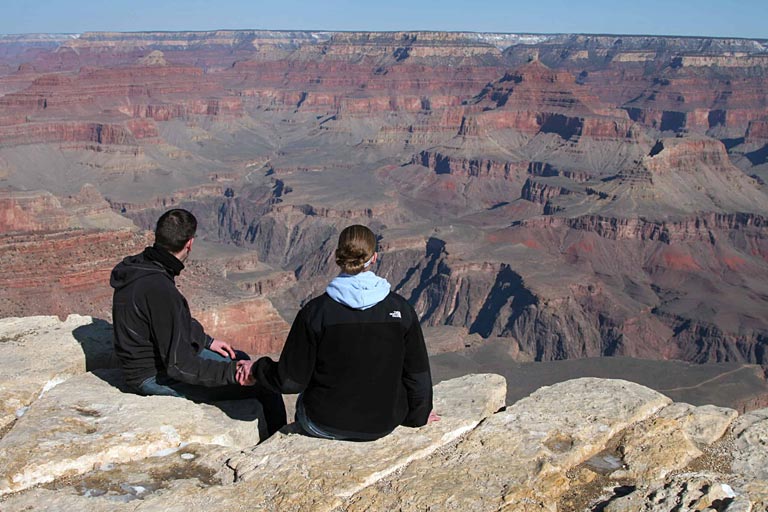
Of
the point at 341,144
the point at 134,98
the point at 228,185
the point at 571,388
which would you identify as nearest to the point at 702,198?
the point at 228,185

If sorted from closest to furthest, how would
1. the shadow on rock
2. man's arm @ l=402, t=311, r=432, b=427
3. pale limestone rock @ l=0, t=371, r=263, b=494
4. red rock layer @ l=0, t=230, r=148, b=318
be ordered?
pale limestone rock @ l=0, t=371, r=263, b=494 → man's arm @ l=402, t=311, r=432, b=427 → the shadow on rock → red rock layer @ l=0, t=230, r=148, b=318

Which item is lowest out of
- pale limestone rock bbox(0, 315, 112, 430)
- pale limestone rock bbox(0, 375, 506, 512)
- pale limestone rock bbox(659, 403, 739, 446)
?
pale limestone rock bbox(0, 315, 112, 430)

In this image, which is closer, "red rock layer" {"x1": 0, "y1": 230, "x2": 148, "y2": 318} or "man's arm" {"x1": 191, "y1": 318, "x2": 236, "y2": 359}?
"man's arm" {"x1": 191, "y1": 318, "x2": 236, "y2": 359}

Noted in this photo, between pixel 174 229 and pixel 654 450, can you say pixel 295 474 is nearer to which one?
pixel 174 229

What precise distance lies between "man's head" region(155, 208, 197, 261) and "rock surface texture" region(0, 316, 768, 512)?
1.88 meters

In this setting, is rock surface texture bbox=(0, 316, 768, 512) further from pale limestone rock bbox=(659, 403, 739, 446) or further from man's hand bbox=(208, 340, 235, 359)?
man's hand bbox=(208, 340, 235, 359)

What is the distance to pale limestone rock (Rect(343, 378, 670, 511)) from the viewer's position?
272 inches

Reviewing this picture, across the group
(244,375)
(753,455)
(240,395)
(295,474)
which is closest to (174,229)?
(244,375)

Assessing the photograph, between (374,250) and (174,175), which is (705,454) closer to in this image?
(374,250)

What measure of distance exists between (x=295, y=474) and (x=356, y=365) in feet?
4.00

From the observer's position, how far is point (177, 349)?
8750 millimetres

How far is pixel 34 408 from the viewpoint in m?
8.76

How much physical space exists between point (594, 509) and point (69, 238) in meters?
33.6

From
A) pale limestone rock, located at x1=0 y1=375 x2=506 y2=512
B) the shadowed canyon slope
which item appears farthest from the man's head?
the shadowed canyon slope
